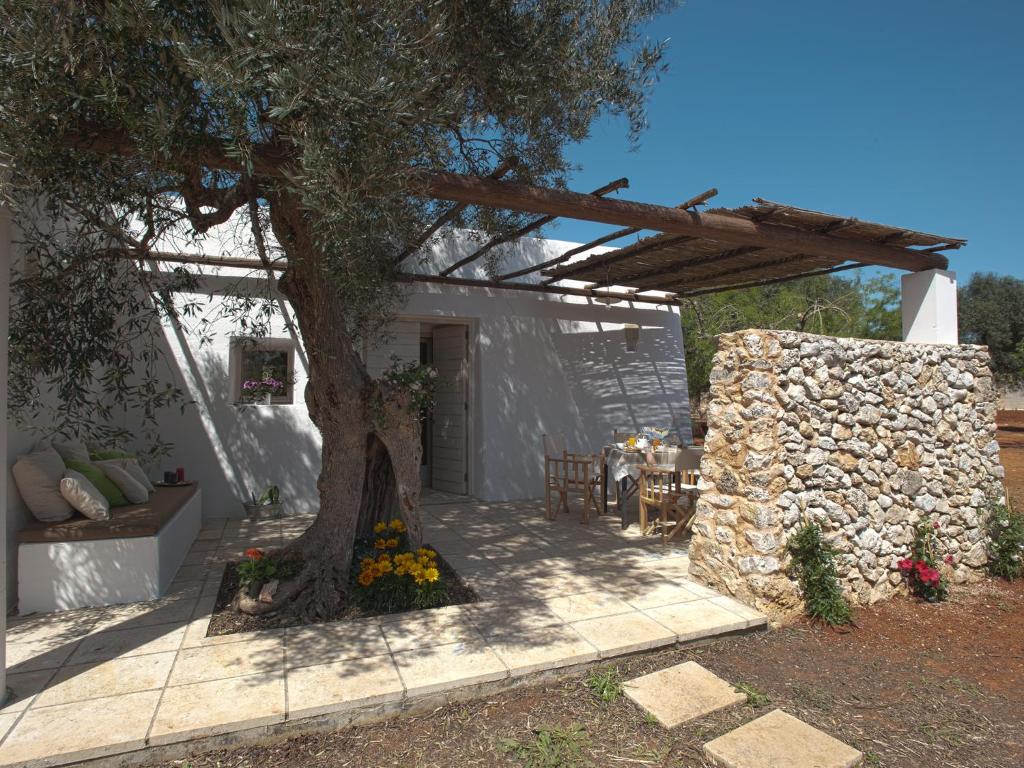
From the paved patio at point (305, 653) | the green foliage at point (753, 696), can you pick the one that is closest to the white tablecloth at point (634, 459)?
the paved patio at point (305, 653)

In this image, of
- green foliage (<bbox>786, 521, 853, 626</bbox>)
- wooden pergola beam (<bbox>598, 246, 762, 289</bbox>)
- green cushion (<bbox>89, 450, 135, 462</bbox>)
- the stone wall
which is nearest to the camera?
green foliage (<bbox>786, 521, 853, 626</bbox>)

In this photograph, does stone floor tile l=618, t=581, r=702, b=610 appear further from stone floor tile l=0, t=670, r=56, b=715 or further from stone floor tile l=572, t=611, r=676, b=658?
stone floor tile l=0, t=670, r=56, b=715

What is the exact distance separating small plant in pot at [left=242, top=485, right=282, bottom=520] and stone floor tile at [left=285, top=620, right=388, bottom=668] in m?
3.13

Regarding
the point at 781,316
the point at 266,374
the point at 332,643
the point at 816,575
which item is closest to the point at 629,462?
the point at 816,575

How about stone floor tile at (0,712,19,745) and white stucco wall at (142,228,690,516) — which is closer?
stone floor tile at (0,712,19,745)

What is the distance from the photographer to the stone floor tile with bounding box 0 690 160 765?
218 centimetres

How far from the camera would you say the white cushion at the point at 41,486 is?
3695mm

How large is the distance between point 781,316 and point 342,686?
1225cm

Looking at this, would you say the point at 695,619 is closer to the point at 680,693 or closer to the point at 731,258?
the point at 680,693

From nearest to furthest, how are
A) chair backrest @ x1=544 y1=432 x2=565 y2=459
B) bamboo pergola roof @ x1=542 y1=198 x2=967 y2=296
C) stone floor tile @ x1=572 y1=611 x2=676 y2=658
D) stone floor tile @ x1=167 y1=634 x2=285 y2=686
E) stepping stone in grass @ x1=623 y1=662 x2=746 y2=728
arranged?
stepping stone in grass @ x1=623 y1=662 x2=746 y2=728 < stone floor tile @ x1=167 y1=634 x2=285 y2=686 < stone floor tile @ x1=572 y1=611 x2=676 y2=658 < bamboo pergola roof @ x1=542 y1=198 x2=967 y2=296 < chair backrest @ x1=544 y1=432 x2=565 y2=459

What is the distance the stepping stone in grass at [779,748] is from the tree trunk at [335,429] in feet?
7.32

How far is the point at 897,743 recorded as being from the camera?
8.18 ft

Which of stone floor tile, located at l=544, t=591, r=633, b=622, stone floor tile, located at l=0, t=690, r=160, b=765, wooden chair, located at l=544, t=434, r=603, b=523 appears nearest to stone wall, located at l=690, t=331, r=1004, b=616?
stone floor tile, located at l=544, t=591, r=633, b=622

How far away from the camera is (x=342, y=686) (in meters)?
2.66
